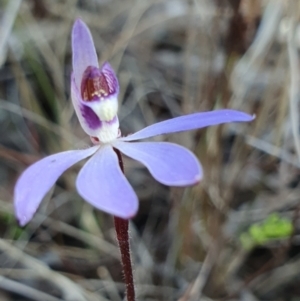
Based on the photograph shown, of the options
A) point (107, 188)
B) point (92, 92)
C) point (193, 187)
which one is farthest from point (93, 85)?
point (193, 187)

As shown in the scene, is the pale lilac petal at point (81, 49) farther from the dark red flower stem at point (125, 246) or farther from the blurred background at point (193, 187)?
the blurred background at point (193, 187)

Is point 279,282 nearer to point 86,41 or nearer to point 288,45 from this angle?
point 288,45

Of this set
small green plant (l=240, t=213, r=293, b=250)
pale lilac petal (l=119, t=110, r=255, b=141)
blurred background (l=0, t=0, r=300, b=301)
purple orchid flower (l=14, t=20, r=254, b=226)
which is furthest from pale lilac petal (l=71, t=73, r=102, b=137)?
small green plant (l=240, t=213, r=293, b=250)

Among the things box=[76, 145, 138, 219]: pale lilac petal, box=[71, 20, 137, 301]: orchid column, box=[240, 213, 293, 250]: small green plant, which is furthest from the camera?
box=[240, 213, 293, 250]: small green plant

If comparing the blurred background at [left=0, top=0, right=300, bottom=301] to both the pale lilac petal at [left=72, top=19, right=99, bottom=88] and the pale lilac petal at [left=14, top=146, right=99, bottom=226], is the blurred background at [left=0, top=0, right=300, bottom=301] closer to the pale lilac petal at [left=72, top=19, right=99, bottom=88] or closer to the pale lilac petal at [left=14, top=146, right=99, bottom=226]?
the pale lilac petal at [left=72, top=19, right=99, bottom=88]

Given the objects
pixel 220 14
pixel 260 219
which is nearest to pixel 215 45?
pixel 220 14

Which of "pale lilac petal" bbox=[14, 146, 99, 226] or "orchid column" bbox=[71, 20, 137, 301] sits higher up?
"orchid column" bbox=[71, 20, 137, 301]
